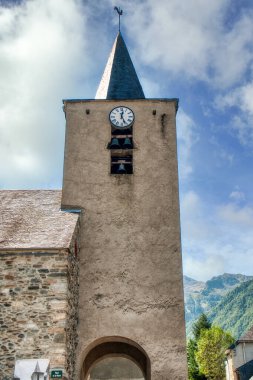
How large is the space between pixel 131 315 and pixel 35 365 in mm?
3452

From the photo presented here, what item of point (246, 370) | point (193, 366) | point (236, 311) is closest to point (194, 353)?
point (193, 366)

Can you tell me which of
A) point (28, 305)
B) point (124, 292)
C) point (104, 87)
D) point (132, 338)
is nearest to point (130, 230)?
point (124, 292)

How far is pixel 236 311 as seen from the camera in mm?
119250

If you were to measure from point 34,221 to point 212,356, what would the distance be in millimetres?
30928

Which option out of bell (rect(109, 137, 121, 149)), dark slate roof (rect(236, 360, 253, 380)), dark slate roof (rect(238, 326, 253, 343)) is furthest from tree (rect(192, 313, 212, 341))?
bell (rect(109, 137, 121, 149))

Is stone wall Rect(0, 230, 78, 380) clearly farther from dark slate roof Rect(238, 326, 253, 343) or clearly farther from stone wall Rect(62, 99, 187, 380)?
dark slate roof Rect(238, 326, 253, 343)

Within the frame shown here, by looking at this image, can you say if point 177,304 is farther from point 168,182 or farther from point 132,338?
point 168,182

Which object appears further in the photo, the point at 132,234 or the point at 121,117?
the point at 121,117

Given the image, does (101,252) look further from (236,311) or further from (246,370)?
(236,311)

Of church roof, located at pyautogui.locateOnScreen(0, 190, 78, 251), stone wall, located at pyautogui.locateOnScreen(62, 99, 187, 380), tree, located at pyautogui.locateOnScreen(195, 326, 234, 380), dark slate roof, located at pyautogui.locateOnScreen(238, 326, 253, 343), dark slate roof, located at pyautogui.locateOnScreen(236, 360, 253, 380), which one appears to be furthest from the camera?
tree, located at pyautogui.locateOnScreen(195, 326, 234, 380)

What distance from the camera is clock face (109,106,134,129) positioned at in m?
16.1

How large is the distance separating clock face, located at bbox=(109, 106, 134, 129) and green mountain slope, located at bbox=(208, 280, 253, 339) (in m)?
100

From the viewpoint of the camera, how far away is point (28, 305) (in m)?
11.4

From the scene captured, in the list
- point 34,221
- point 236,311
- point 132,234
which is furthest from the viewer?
point 236,311
